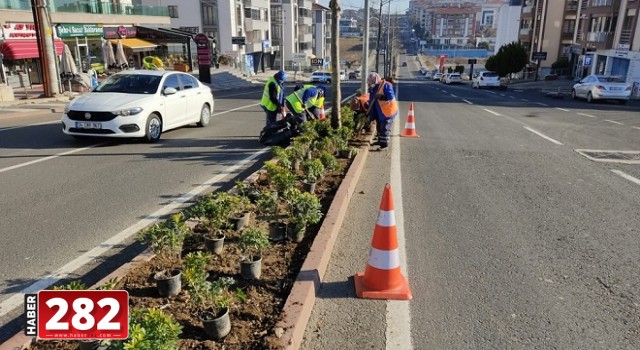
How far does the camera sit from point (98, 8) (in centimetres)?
3256

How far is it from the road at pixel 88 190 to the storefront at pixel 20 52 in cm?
1335

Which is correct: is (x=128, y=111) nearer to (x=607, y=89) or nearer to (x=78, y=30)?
(x=607, y=89)

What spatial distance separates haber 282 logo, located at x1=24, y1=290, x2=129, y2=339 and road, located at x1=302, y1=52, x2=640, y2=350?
1.34m

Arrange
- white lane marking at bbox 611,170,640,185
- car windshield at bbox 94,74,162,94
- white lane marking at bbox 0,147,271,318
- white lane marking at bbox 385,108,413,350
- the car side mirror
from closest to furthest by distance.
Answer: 1. white lane marking at bbox 385,108,413,350
2. white lane marking at bbox 0,147,271,318
3. white lane marking at bbox 611,170,640,185
4. car windshield at bbox 94,74,162,94
5. the car side mirror

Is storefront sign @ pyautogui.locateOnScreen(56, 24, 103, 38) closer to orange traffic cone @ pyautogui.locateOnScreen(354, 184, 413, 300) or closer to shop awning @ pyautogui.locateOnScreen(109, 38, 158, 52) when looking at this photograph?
shop awning @ pyautogui.locateOnScreen(109, 38, 158, 52)

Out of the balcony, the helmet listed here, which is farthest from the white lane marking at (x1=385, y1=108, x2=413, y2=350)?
the balcony

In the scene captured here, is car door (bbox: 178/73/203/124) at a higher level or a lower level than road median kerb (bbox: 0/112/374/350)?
higher

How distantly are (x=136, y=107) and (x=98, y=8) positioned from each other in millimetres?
26954

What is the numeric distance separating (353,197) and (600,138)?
8380 mm

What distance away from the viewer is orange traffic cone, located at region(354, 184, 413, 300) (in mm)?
4008

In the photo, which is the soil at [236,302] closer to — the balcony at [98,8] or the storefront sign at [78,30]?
the balcony at [98,8]

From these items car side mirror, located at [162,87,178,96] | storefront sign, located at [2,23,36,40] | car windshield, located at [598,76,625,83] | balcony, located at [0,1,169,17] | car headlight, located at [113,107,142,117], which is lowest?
car windshield, located at [598,76,625,83]

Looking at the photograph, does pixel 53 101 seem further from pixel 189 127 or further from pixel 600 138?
pixel 600 138

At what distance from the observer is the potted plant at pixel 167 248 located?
3.65 metres
